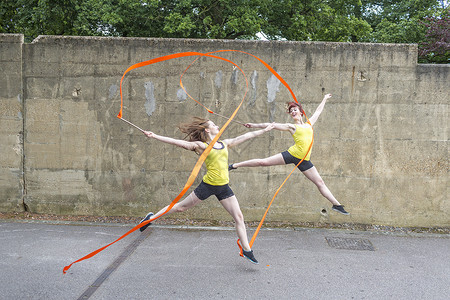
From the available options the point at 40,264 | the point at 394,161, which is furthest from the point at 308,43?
the point at 40,264

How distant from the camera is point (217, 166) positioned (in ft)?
15.7

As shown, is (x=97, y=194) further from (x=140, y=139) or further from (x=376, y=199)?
(x=376, y=199)

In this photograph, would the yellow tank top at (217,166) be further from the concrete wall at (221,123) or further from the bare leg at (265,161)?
the concrete wall at (221,123)

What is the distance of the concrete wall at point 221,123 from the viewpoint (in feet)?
23.1

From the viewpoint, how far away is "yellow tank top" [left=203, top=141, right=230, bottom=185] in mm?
4762

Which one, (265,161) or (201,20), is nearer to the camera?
(265,161)

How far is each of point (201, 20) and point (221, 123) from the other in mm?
8433

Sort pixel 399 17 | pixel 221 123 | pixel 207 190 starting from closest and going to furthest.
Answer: pixel 207 190 → pixel 221 123 → pixel 399 17

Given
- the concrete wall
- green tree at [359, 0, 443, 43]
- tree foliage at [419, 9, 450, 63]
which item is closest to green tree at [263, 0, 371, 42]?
green tree at [359, 0, 443, 43]

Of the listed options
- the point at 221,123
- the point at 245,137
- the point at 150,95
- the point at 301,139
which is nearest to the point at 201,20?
the point at 150,95

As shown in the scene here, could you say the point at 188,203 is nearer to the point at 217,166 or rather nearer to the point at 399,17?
the point at 217,166

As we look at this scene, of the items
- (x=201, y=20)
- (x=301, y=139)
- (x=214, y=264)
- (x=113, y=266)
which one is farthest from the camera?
(x=201, y=20)

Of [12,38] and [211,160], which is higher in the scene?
[12,38]

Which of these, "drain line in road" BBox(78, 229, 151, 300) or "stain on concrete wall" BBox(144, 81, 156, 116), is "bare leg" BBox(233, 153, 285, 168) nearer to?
"drain line in road" BBox(78, 229, 151, 300)
